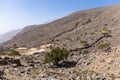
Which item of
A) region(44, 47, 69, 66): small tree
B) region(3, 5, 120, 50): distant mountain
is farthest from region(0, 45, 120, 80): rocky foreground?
region(3, 5, 120, 50): distant mountain

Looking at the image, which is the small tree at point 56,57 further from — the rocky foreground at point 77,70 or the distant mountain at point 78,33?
the distant mountain at point 78,33

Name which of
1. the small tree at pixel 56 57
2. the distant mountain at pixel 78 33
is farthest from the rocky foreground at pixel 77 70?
the distant mountain at pixel 78 33

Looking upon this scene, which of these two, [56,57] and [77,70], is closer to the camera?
[77,70]

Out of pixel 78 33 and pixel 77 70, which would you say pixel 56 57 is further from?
pixel 78 33

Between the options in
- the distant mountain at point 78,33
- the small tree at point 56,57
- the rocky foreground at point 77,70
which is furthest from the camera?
the distant mountain at point 78,33

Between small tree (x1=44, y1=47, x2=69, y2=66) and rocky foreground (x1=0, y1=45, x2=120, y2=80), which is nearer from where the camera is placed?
rocky foreground (x1=0, y1=45, x2=120, y2=80)

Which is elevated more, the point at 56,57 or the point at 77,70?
the point at 56,57

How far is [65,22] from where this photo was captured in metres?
110

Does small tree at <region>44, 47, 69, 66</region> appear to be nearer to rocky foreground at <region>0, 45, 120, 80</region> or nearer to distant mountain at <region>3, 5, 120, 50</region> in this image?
rocky foreground at <region>0, 45, 120, 80</region>

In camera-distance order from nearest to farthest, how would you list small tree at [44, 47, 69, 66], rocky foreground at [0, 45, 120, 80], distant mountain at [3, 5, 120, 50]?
rocky foreground at [0, 45, 120, 80] → small tree at [44, 47, 69, 66] → distant mountain at [3, 5, 120, 50]

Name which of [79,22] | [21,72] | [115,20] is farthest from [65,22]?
[21,72]

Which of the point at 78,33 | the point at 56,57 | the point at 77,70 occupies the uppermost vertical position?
the point at 78,33

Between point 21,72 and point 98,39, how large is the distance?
129 ft

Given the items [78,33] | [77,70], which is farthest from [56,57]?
[78,33]
